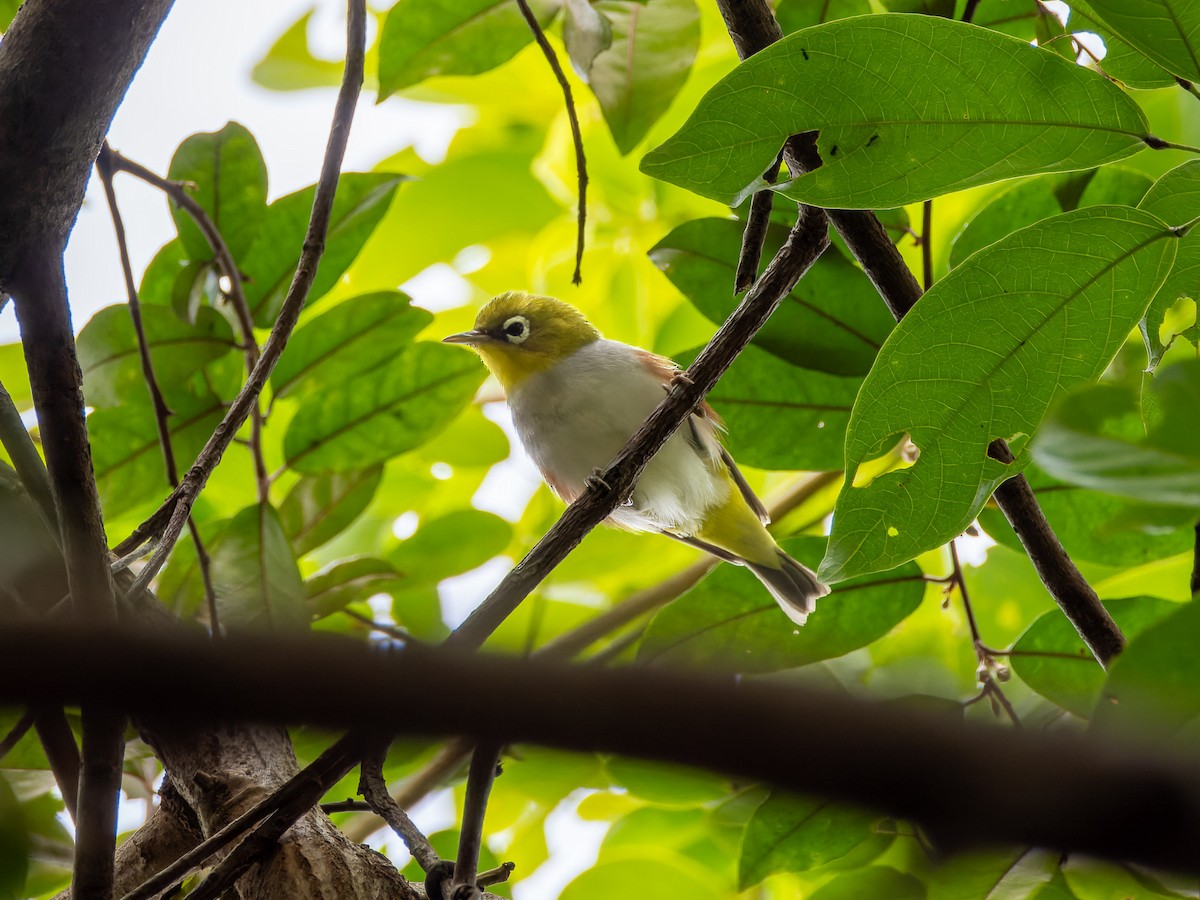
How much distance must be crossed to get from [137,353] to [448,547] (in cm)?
68

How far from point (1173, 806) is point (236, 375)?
192 cm

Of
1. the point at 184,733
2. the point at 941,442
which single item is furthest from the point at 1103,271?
the point at 184,733

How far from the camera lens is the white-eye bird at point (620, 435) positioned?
2727mm

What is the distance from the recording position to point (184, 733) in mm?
338

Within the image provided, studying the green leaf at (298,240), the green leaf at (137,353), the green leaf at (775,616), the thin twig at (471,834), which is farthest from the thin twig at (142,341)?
the green leaf at (775,616)

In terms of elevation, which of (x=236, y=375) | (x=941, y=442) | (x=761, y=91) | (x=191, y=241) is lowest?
(x=941, y=442)

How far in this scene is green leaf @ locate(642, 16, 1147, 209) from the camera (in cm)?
96

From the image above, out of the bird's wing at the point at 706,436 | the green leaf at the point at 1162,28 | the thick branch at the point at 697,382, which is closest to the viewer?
the green leaf at the point at 1162,28

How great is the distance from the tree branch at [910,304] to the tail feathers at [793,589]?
11.2 inches

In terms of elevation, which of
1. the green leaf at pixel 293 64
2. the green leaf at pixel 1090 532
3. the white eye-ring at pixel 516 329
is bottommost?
the green leaf at pixel 1090 532

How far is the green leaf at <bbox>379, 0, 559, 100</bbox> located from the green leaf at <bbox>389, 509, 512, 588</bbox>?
82cm

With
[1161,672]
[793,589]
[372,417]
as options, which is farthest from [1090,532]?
[372,417]

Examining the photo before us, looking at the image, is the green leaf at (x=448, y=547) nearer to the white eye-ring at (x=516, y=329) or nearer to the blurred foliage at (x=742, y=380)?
the blurred foliage at (x=742, y=380)

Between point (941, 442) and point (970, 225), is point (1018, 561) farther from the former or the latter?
point (941, 442)
